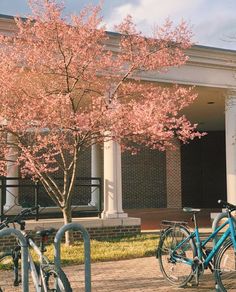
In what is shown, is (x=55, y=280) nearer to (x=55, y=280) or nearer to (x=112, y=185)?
(x=55, y=280)

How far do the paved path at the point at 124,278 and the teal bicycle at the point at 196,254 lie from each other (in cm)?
23

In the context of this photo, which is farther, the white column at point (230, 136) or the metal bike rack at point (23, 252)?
the white column at point (230, 136)

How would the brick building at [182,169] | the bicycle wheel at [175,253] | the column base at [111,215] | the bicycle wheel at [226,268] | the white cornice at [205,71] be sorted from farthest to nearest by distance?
the brick building at [182,169], the white cornice at [205,71], the column base at [111,215], the bicycle wheel at [175,253], the bicycle wheel at [226,268]

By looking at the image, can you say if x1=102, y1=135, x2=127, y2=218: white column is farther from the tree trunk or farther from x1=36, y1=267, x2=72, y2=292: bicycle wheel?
x1=36, y1=267, x2=72, y2=292: bicycle wheel

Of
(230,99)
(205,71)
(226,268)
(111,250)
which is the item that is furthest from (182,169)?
(226,268)

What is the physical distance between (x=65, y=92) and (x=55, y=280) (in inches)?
213

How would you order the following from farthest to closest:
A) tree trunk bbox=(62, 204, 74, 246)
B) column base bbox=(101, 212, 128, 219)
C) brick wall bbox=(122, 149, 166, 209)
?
1. brick wall bbox=(122, 149, 166, 209)
2. column base bbox=(101, 212, 128, 219)
3. tree trunk bbox=(62, 204, 74, 246)

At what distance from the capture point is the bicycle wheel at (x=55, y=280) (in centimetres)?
418

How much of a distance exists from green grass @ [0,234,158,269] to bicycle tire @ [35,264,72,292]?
384 cm

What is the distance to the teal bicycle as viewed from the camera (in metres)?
5.40

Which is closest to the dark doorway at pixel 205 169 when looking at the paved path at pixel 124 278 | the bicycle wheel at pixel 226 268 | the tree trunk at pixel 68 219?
the tree trunk at pixel 68 219

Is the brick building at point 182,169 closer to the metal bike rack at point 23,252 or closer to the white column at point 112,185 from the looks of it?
the white column at point 112,185

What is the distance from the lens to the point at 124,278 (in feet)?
22.9

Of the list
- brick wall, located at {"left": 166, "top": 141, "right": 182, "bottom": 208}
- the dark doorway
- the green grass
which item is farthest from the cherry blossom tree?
the dark doorway
